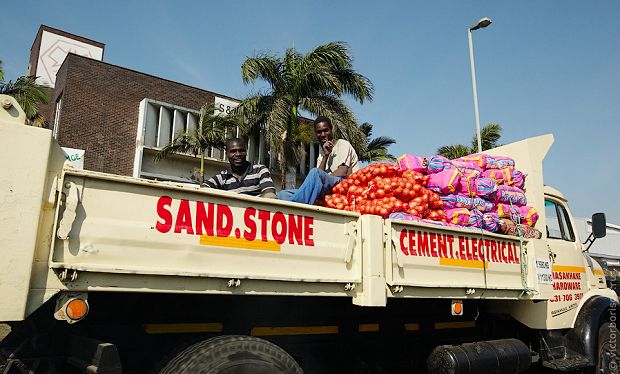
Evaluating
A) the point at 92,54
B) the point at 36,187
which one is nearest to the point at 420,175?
the point at 36,187

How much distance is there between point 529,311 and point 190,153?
660 inches

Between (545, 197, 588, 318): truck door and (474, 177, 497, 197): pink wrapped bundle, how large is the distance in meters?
0.99

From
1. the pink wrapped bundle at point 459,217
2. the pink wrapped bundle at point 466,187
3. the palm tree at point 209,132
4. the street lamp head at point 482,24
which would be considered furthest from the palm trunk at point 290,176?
the pink wrapped bundle at point 459,217

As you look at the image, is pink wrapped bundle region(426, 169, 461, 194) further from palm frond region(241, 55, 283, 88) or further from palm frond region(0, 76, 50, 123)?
palm frond region(0, 76, 50, 123)

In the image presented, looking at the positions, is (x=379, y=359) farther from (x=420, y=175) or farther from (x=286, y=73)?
(x=286, y=73)

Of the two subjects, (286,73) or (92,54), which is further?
(92,54)

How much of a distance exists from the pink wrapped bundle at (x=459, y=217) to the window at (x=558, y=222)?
1.81m

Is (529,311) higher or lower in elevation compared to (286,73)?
lower

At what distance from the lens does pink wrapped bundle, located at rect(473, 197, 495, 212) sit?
4.57 m

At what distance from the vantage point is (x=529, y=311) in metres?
4.99

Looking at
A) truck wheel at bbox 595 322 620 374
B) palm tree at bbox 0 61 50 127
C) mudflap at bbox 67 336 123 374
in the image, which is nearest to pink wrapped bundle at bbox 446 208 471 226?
truck wheel at bbox 595 322 620 374

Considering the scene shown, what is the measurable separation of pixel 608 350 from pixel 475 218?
266 cm

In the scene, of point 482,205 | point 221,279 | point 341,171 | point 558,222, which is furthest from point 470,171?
point 221,279

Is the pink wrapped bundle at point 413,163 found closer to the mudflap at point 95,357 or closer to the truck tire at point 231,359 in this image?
the truck tire at point 231,359
